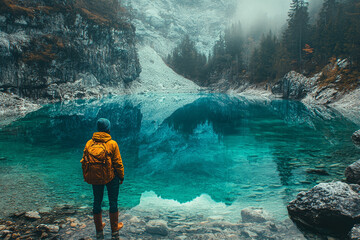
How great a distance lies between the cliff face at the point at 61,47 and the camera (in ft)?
170

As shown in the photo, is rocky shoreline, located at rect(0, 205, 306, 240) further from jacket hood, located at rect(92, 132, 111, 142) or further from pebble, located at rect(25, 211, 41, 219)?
jacket hood, located at rect(92, 132, 111, 142)

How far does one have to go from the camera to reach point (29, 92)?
5397cm

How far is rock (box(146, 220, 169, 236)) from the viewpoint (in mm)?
Answer: 6309

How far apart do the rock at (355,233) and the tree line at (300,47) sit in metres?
48.4

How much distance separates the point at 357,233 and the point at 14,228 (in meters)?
8.48

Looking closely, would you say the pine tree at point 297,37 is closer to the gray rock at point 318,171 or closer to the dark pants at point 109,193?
the gray rock at point 318,171

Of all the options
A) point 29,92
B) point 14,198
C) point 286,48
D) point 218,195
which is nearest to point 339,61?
point 286,48

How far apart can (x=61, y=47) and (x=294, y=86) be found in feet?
214

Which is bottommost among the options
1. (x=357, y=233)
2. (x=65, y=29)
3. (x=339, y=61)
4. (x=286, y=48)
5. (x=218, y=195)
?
(x=218, y=195)

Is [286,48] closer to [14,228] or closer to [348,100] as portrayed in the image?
[348,100]

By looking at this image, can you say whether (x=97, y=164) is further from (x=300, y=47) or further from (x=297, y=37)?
(x=297, y=37)

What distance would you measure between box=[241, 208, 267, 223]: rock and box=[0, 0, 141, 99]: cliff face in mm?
56035

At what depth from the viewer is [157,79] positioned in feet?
384

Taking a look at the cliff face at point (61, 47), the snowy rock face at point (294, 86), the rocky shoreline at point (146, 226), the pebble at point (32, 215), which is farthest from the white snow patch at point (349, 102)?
the cliff face at point (61, 47)
